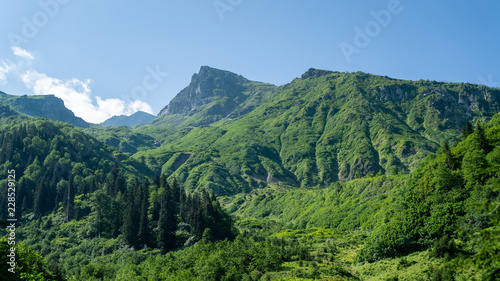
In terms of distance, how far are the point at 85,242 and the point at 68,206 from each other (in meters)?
43.1

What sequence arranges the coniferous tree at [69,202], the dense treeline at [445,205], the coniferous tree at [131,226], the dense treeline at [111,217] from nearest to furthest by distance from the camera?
1. the dense treeline at [445,205]
2. the dense treeline at [111,217]
3. the coniferous tree at [131,226]
4. the coniferous tree at [69,202]

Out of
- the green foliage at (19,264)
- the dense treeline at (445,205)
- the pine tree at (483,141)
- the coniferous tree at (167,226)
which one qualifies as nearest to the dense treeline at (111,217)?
the coniferous tree at (167,226)

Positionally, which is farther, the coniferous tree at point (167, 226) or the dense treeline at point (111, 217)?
the dense treeline at point (111, 217)

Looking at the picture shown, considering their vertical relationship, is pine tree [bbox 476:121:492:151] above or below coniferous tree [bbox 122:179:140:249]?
above

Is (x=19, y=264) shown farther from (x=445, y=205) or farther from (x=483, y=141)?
(x=483, y=141)

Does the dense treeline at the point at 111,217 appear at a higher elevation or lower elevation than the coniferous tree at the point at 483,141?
lower

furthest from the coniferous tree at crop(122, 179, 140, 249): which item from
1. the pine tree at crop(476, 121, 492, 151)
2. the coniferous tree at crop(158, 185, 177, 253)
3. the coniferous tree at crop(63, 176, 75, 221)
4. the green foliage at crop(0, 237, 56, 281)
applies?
the pine tree at crop(476, 121, 492, 151)

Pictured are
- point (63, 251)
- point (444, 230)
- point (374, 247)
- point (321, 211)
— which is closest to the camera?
point (444, 230)

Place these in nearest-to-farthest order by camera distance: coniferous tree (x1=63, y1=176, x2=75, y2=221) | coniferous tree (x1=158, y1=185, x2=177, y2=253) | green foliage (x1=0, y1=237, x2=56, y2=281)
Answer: green foliage (x1=0, y1=237, x2=56, y2=281) < coniferous tree (x1=158, y1=185, x2=177, y2=253) < coniferous tree (x1=63, y1=176, x2=75, y2=221)

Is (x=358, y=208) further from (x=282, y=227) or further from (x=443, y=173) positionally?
(x=443, y=173)

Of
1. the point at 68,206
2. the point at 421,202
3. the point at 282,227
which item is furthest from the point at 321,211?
the point at 68,206

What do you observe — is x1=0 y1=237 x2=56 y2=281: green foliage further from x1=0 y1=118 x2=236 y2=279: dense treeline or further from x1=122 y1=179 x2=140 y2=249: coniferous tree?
x1=122 y1=179 x2=140 y2=249: coniferous tree

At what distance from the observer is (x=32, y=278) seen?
2861 centimetres

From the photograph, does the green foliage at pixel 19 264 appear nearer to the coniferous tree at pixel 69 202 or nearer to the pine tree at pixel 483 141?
the pine tree at pixel 483 141
